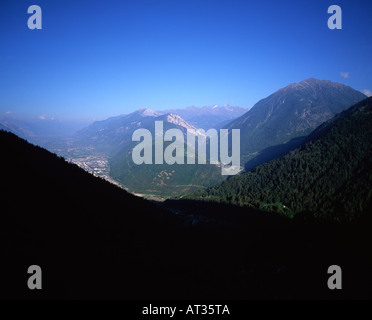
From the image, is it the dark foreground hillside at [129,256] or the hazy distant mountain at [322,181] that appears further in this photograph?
the hazy distant mountain at [322,181]

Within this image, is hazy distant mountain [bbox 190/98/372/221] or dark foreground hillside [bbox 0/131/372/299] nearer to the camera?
dark foreground hillside [bbox 0/131/372/299]

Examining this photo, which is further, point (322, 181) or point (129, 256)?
point (322, 181)

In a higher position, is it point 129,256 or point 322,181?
point 322,181
